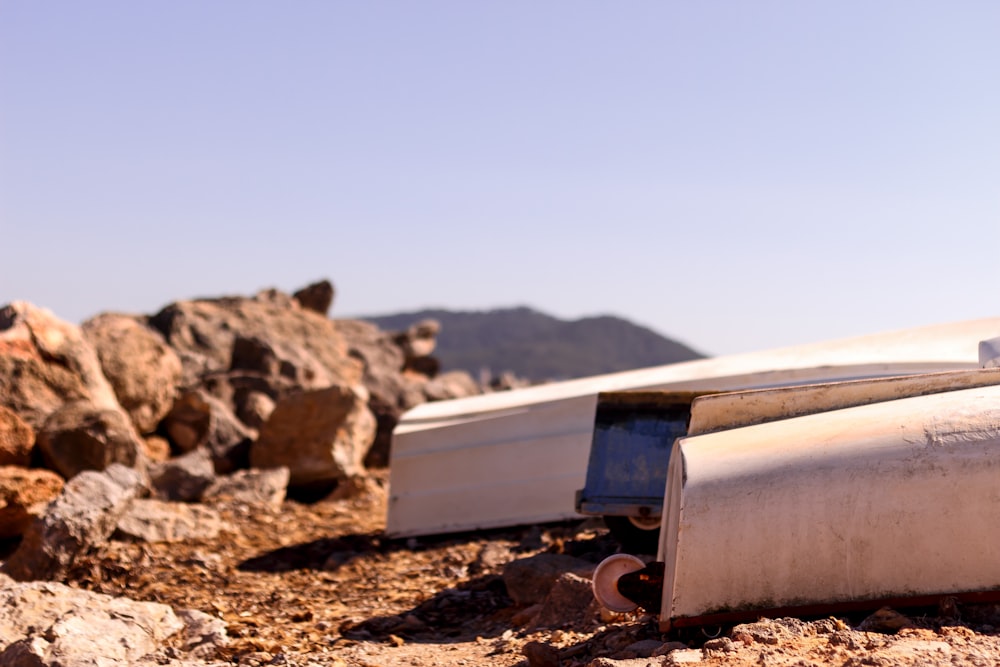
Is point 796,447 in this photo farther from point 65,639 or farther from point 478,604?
point 65,639

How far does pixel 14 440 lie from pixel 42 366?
1276 millimetres

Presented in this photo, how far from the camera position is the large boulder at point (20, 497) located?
24.7 ft

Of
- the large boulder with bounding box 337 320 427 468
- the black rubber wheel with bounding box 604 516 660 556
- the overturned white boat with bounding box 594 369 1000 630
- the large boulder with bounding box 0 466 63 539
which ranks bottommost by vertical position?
the large boulder with bounding box 337 320 427 468

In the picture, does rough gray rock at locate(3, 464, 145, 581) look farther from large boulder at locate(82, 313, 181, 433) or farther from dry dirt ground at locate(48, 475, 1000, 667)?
large boulder at locate(82, 313, 181, 433)

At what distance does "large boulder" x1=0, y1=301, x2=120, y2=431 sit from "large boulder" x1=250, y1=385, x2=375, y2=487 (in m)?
1.45

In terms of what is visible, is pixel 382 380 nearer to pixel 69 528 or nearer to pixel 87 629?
pixel 69 528

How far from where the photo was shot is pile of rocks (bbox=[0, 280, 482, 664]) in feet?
21.5

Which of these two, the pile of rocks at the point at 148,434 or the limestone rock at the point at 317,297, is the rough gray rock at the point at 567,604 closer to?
the pile of rocks at the point at 148,434

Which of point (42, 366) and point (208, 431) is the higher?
point (42, 366)

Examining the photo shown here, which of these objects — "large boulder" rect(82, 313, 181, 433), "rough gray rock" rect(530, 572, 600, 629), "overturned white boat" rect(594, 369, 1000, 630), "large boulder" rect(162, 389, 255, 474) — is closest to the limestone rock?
"large boulder" rect(82, 313, 181, 433)

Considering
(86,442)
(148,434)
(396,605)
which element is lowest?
(148,434)

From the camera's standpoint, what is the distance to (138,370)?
10.4 m

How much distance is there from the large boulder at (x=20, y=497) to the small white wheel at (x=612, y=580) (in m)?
4.68

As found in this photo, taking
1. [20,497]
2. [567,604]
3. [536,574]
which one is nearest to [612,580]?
Answer: [567,604]
